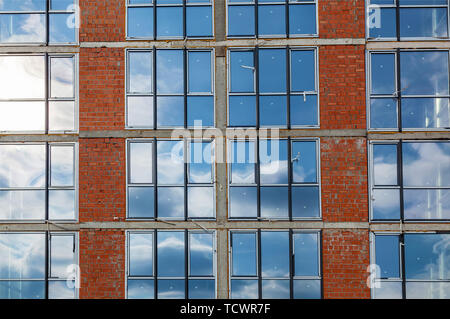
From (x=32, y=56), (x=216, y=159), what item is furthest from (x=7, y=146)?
(x=216, y=159)

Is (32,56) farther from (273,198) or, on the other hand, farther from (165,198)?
(273,198)

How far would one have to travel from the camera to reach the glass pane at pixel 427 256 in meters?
8.13

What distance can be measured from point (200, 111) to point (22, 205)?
5167mm

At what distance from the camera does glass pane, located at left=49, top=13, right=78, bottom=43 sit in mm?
8500

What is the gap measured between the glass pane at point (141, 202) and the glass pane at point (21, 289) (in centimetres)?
294

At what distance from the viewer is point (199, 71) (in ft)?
27.7

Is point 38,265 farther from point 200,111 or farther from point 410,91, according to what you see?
point 410,91

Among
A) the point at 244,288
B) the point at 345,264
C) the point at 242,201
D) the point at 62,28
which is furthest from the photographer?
the point at 62,28

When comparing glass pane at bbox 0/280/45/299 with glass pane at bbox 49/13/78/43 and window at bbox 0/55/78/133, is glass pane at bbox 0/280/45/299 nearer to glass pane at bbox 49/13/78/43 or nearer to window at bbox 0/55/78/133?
window at bbox 0/55/78/133

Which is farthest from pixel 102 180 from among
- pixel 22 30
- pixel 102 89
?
pixel 22 30

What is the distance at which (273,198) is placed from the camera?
27.2 ft

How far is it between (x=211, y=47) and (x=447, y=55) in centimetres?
605

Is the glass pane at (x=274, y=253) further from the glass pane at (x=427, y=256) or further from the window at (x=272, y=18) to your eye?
the window at (x=272, y=18)

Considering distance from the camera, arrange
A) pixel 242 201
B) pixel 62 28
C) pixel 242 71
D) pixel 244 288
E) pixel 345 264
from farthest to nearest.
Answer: pixel 62 28 → pixel 242 71 → pixel 242 201 → pixel 244 288 → pixel 345 264
